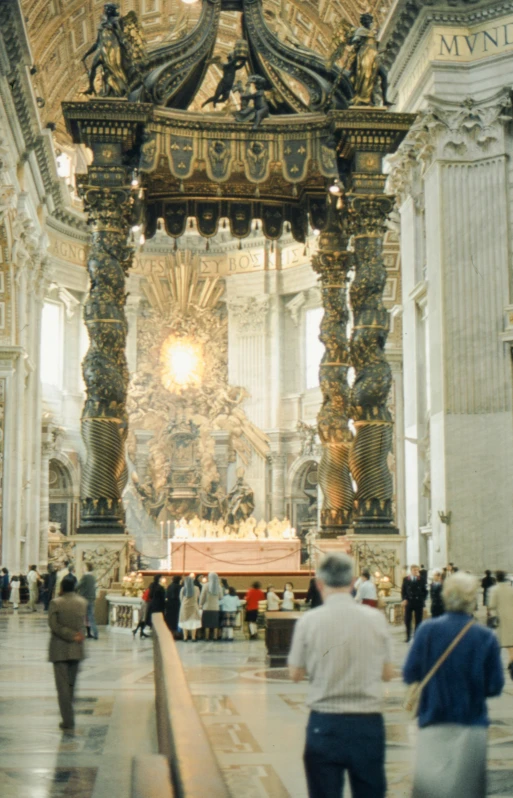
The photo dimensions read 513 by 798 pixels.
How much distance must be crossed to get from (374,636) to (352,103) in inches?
467

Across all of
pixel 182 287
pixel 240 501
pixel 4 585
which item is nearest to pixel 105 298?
pixel 4 585

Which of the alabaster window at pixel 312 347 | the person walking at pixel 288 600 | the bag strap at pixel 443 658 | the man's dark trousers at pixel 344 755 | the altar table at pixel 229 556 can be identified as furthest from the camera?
the alabaster window at pixel 312 347

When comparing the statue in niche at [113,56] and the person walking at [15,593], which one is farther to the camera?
the person walking at [15,593]

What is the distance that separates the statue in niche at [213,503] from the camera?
116 feet

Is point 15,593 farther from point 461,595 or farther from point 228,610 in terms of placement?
point 461,595

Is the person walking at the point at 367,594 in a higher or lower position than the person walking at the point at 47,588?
higher

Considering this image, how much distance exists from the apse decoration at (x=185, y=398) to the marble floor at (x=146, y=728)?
75.8 ft

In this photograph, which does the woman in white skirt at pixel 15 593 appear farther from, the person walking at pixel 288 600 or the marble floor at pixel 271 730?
the marble floor at pixel 271 730

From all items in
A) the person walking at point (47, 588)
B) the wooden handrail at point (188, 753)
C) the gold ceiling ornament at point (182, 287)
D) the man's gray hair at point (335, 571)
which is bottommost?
the person walking at point (47, 588)

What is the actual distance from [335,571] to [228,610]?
461 inches

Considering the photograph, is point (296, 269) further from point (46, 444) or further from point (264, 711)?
point (264, 711)

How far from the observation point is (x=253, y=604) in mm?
15141

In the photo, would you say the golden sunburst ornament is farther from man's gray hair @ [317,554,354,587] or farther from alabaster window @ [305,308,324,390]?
man's gray hair @ [317,554,354,587]

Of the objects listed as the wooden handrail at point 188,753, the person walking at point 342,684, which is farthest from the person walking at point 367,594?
the person walking at point 342,684
